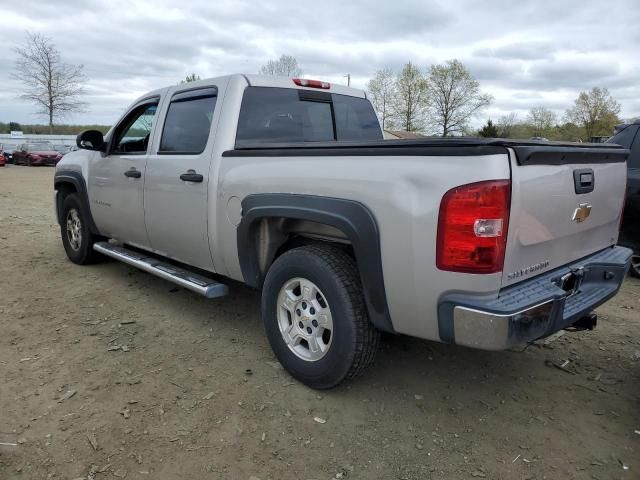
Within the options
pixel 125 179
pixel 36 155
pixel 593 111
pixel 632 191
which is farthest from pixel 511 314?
pixel 593 111

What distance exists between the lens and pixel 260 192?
10.2 feet

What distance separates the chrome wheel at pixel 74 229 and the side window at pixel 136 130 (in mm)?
1304

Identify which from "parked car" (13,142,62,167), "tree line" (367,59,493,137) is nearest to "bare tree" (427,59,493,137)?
"tree line" (367,59,493,137)

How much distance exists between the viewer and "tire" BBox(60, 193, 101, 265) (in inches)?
218

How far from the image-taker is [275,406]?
291 centimetres

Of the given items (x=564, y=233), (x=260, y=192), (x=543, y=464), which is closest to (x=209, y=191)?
(x=260, y=192)

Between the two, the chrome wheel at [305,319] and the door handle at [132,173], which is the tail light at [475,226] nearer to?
the chrome wheel at [305,319]

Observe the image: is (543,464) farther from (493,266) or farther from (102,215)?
(102,215)

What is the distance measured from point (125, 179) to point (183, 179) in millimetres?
1128

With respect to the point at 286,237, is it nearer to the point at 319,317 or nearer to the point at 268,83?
the point at 319,317

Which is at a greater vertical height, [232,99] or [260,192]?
[232,99]

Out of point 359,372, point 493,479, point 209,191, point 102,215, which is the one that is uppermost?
point 209,191

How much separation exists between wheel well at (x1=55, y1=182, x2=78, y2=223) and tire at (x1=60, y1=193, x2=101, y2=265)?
9 centimetres

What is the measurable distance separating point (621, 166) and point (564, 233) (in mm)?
934
